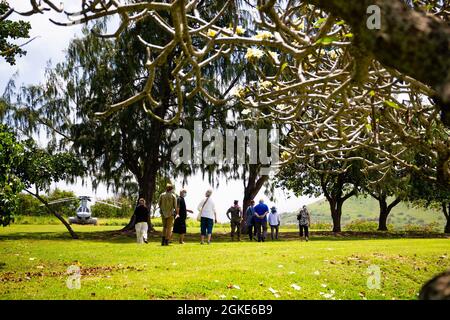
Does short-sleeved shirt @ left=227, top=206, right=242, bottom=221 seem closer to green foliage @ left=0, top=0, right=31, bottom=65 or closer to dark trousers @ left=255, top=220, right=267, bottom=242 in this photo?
dark trousers @ left=255, top=220, right=267, bottom=242

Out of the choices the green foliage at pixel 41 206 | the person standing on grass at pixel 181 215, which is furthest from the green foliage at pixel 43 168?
the green foliage at pixel 41 206

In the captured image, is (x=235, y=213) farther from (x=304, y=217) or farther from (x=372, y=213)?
(x=372, y=213)

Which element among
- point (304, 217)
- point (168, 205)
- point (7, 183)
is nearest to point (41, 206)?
Answer: point (304, 217)

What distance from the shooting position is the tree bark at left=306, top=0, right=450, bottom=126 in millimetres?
1981

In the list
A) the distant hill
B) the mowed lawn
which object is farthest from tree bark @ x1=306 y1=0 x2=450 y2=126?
the distant hill

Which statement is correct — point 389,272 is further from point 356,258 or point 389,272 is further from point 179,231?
point 179,231

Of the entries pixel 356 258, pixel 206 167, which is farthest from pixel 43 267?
pixel 206 167

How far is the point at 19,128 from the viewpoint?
2266 cm

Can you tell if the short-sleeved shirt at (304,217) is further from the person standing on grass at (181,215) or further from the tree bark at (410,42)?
the tree bark at (410,42)

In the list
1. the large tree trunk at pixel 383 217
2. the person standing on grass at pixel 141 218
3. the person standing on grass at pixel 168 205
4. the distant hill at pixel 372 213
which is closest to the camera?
the person standing on grass at pixel 168 205

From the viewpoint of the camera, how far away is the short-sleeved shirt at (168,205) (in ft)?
45.0

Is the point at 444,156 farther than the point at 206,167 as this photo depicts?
No

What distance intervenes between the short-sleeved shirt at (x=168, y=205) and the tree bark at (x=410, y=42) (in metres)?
11.8
